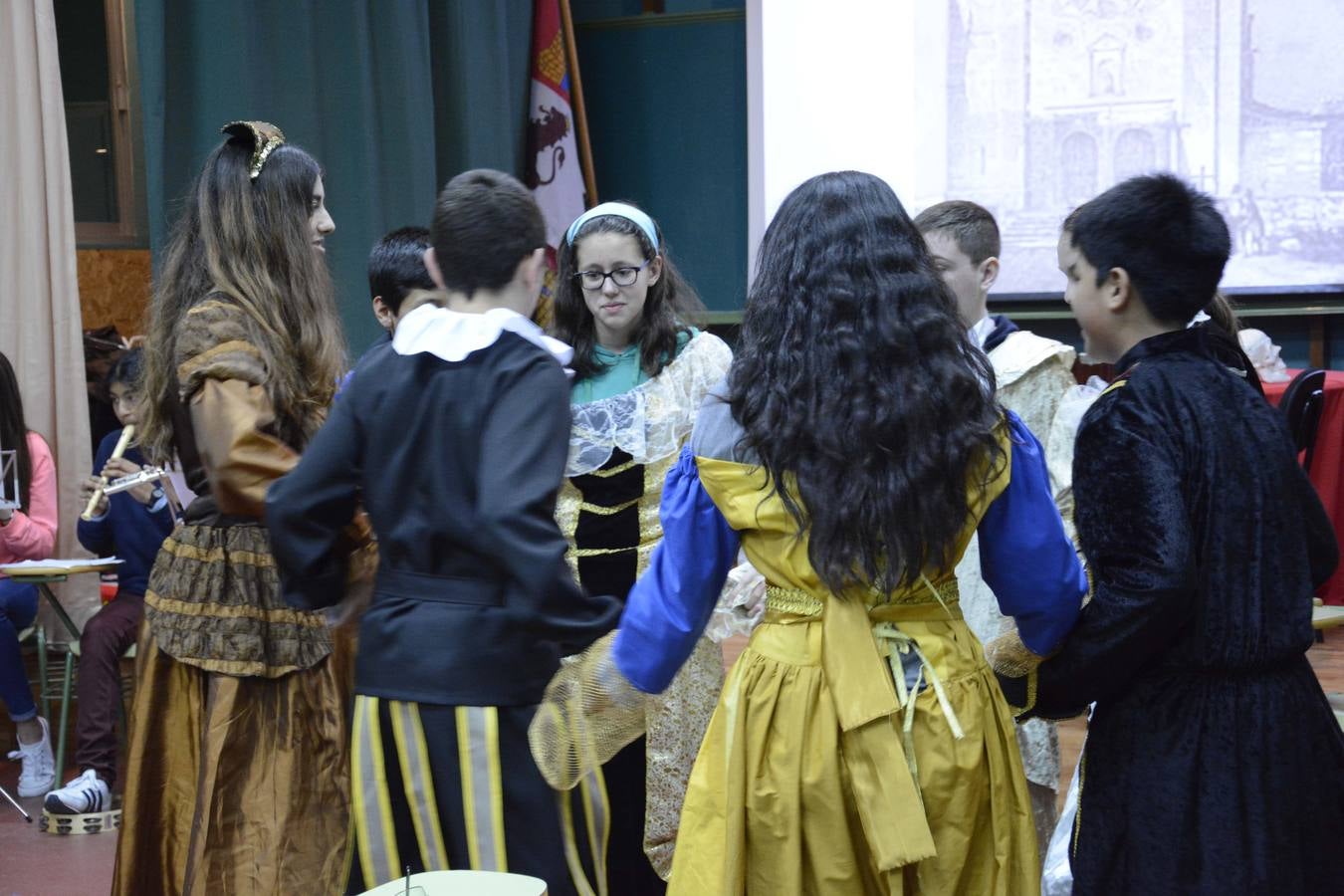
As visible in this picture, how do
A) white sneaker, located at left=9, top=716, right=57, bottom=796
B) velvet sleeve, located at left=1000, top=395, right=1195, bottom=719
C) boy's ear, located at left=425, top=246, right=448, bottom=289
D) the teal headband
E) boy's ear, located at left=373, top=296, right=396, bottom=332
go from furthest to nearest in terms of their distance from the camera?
white sneaker, located at left=9, top=716, right=57, bottom=796 → boy's ear, located at left=373, top=296, right=396, bottom=332 → the teal headband → boy's ear, located at left=425, top=246, right=448, bottom=289 → velvet sleeve, located at left=1000, top=395, right=1195, bottom=719

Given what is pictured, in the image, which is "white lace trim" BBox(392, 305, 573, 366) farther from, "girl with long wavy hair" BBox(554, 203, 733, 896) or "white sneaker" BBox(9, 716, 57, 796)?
→ "white sneaker" BBox(9, 716, 57, 796)

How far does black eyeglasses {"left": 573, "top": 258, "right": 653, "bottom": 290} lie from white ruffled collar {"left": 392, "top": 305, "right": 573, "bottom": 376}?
3.31ft

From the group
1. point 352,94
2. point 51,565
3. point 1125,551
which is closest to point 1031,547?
point 1125,551

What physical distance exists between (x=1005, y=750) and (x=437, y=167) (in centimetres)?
490

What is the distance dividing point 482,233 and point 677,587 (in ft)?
1.68

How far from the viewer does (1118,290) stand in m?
1.70

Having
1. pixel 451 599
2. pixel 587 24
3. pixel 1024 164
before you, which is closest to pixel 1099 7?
pixel 1024 164

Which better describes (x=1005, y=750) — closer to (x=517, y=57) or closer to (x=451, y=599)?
(x=451, y=599)

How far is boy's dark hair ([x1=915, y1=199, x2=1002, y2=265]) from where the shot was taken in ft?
8.68

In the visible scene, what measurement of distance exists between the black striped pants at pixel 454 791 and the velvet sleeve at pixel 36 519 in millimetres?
2625

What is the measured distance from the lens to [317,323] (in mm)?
2168

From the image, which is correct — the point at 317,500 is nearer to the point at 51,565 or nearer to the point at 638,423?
the point at 638,423

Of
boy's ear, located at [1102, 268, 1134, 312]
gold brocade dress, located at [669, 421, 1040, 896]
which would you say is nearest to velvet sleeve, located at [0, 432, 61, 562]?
gold brocade dress, located at [669, 421, 1040, 896]

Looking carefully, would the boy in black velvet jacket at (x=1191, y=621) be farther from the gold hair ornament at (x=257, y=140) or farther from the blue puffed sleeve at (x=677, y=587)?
the gold hair ornament at (x=257, y=140)
